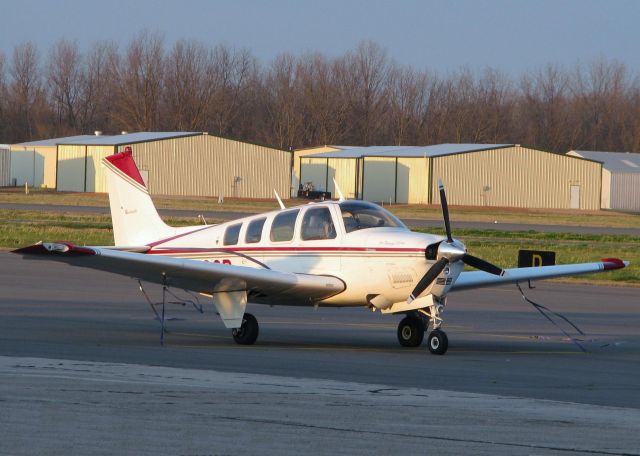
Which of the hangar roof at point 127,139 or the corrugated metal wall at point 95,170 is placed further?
the corrugated metal wall at point 95,170

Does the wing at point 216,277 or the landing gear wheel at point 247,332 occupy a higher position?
the wing at point 216,277

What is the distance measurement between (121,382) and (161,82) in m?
126

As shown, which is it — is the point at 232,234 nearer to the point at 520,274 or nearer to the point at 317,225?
the point at 317,225

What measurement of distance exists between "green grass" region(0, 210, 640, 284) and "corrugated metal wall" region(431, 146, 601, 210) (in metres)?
35.5

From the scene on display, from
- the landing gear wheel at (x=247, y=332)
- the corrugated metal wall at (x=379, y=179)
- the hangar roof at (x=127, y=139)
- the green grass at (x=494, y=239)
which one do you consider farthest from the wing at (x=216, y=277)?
the corrugated metal wall at (x=379, y=179)

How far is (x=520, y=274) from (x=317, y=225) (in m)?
3.32

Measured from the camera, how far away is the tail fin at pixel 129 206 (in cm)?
1878

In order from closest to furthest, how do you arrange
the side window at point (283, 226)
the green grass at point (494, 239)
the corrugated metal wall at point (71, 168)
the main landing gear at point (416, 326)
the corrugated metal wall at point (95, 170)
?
the main landing gear at point (416, 326) → the side window at point (283, 226) → the green grass at point (494, 239) → the corrugated metal wall at point (95, 170) → the corrugated metal wall at point (71, 168)

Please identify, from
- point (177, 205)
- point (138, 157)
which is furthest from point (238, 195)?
point (177, 205)

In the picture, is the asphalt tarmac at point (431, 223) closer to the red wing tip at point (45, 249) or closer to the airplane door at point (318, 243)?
the airplane door at point (318, 243)

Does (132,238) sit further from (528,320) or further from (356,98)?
(356,98)

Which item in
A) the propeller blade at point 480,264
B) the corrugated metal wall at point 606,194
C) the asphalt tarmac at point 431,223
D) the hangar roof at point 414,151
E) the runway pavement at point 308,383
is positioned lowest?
the runway pavement at point 308,383

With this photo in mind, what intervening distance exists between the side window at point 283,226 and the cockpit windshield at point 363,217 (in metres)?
0.80

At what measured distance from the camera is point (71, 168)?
8831cm
